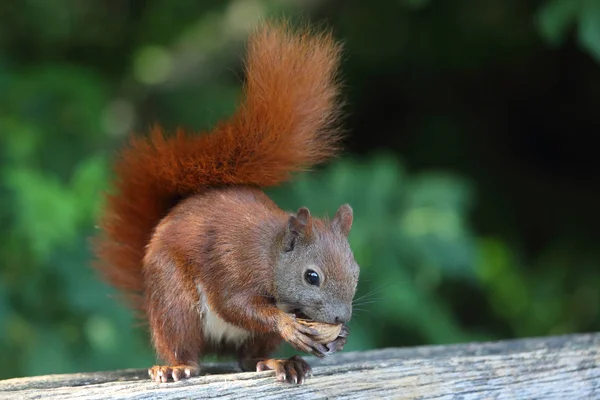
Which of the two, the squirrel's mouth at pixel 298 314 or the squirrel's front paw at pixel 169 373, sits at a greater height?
the squirrel's mouth at pixel 298 314

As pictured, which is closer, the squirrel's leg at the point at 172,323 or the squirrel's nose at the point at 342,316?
the squirrel's nose at the point at 342,316

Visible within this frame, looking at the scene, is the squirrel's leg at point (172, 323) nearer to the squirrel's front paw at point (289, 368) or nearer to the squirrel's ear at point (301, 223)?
the squirrel's front paw at point (289, 368)

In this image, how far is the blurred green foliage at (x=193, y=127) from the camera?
2.99m

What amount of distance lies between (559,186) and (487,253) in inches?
19.6

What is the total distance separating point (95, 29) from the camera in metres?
4.51

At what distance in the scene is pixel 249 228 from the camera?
1.90m

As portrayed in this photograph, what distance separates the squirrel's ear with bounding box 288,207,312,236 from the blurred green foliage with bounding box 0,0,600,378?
14.5 inches

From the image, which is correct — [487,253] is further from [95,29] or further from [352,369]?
[352,369]

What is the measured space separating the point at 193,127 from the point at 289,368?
6.79 feet

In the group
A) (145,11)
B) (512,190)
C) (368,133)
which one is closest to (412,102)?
(368,133)

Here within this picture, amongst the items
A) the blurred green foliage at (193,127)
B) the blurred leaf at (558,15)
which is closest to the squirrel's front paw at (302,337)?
the blurred green foliage at (193,127)

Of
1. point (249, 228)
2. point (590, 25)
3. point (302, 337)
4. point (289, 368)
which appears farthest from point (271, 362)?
point (590, 25)

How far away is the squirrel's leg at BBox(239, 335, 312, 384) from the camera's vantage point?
1.88m

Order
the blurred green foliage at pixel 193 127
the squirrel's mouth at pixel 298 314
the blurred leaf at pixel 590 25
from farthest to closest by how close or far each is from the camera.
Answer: the blurred green foliage at pixel 193 127, the blurred leaf at pixel 590 25, the squirrel's mouth at pixel 298 314
